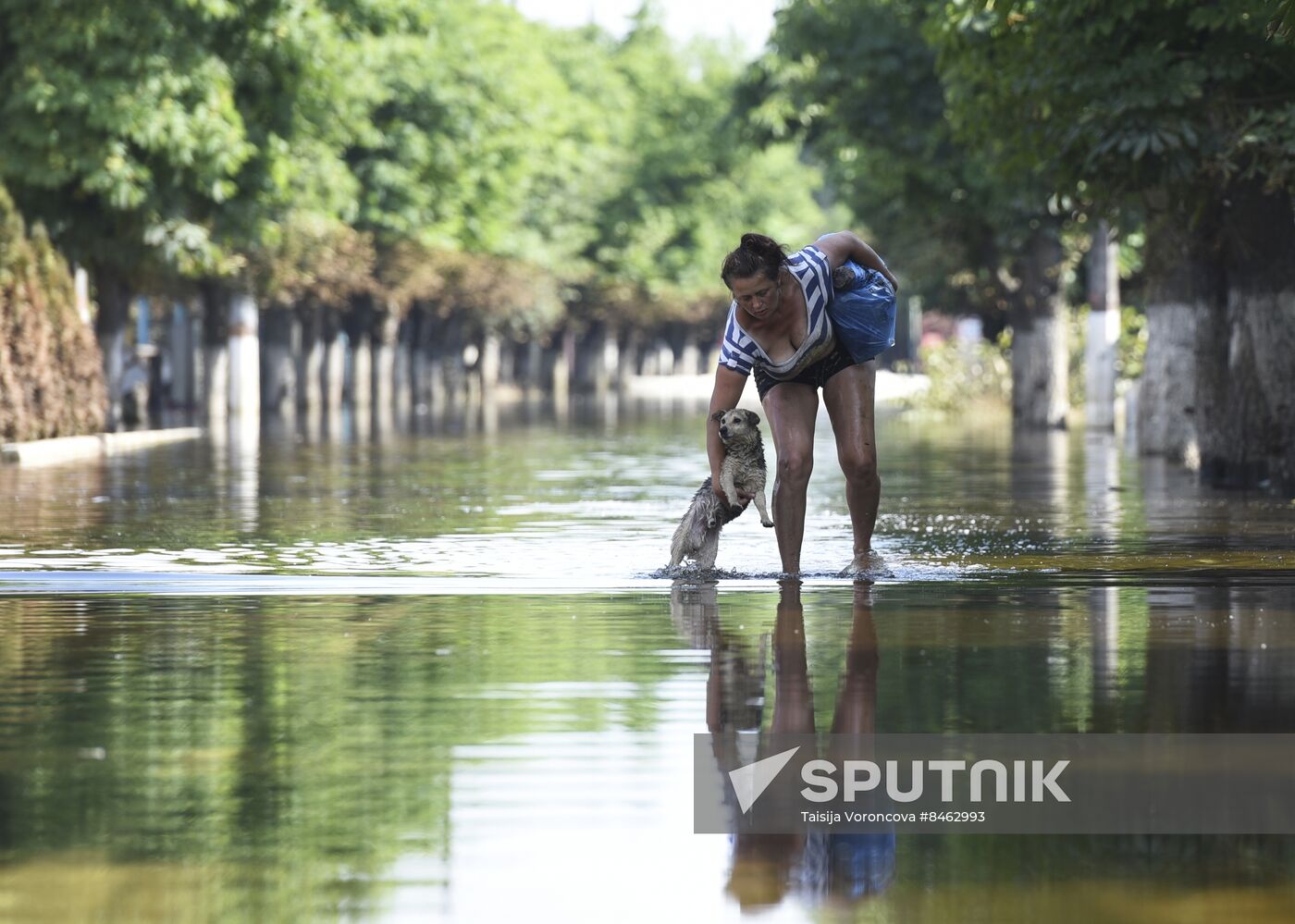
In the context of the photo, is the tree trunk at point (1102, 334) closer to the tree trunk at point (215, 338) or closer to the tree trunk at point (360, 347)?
the tree trunk at point (215, 338)

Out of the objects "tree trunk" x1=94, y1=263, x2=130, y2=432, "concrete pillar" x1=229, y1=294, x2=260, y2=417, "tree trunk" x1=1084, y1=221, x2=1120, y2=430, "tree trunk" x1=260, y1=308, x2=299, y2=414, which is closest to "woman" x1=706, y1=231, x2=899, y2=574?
"tree trunk" x1=1084, y1=221, x2=1120, y2=430

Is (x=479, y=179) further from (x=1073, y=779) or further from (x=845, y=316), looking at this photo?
(x=1073, y=779)

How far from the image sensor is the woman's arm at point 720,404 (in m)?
12.0

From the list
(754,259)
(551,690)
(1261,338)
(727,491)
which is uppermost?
(754,259)

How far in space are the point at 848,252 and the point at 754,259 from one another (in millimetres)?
1122

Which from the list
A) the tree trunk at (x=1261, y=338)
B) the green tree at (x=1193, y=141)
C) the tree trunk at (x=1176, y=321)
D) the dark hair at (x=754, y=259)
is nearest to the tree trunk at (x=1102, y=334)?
the tree trunk at (x=1176, y=321)

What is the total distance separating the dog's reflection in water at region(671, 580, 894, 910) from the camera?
5.47 meters

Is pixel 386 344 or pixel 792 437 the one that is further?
pixel 386 344

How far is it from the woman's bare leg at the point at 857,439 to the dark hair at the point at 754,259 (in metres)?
0.98

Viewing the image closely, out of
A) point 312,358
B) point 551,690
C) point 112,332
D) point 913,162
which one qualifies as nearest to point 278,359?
point 312,358

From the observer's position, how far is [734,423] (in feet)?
39.8

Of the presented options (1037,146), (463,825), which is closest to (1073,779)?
(463,825)

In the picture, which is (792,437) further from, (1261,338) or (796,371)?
(1261,338)

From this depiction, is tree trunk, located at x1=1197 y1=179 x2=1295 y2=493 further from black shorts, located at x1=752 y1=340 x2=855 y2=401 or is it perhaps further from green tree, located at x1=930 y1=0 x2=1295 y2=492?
black shorts, located at x1=752 y1=340 x2=855 y2=401
